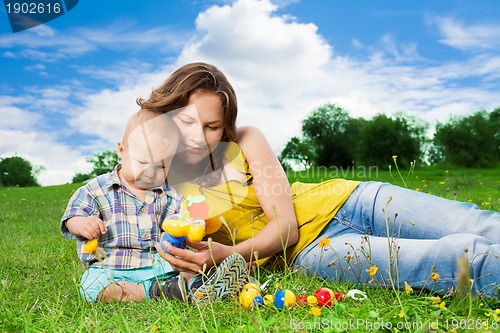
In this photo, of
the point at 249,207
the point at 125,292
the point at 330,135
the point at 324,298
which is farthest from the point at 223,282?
the point at 330,135

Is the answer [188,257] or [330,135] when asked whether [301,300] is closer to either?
[188,257]

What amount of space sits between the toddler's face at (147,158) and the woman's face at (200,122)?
2.8 inches

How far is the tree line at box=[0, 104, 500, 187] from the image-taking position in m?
23.2

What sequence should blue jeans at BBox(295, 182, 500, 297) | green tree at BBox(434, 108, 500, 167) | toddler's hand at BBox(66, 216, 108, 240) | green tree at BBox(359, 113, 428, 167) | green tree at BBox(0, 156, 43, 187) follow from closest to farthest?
blue jeans at BBox(295, 182, 500, 297) < toddler's hand at BBox(66, 216, 108, 240) < green tree at BBox(434, 108, 500, 167) < green tree at BBox(359, 113, 428, 167) < green tree at BBox(0, 156, 43, 187)

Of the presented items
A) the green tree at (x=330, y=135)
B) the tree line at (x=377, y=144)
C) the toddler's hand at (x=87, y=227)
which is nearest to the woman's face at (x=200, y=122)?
the toddler's hand at (x=87, y=227)

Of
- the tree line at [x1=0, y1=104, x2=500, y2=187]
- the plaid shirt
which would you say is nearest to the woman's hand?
the plaid shirt

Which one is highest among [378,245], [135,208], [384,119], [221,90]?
[384,119]

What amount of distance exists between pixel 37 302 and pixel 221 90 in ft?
4.64

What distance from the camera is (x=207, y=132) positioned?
9.07ft

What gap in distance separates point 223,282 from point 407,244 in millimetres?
857

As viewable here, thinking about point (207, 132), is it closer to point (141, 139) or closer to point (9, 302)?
point (141, 139)

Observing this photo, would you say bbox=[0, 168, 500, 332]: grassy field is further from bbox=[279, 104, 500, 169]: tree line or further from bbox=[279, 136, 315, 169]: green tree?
bbox=[279, 136, 315, 169]: green tree

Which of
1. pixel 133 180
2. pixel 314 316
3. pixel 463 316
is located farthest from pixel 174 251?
pixel 463 316

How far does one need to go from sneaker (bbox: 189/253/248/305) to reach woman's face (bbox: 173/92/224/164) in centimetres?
79
